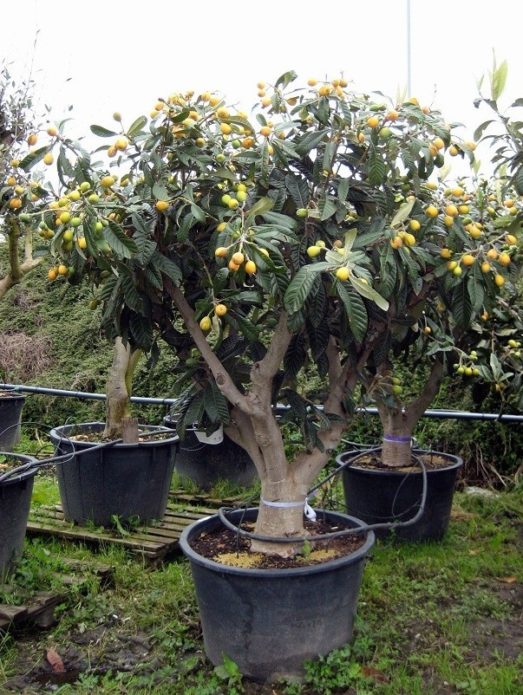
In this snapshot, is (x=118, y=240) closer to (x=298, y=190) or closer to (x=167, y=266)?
(x=167, y=266)

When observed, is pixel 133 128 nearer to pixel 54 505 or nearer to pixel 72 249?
pixel 72 249

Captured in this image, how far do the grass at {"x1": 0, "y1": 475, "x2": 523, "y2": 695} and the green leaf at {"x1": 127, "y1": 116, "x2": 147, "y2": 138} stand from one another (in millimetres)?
1704

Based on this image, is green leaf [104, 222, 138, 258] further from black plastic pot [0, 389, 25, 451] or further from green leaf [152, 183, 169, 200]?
black plastic pot [0, 389, 25, 451]

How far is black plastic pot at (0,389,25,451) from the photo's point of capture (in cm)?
574

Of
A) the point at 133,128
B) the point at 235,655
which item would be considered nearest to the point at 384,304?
the point at 133,128

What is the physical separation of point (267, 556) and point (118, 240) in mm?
1231

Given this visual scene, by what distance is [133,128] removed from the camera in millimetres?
2158

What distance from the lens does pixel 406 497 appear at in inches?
144

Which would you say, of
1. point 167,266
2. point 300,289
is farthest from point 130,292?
point 300,289

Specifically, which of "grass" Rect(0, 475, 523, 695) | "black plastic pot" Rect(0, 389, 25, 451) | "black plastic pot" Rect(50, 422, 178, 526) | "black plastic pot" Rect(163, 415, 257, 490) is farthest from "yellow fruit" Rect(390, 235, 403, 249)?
"black plastic pot" Rect(0, 389, 25, 451)

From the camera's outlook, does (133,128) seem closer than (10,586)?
Yes

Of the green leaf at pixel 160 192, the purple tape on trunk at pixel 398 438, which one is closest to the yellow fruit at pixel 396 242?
the green leaf at pixel 160 192

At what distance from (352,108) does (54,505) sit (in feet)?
9.40

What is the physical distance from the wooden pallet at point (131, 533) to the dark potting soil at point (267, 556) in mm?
678
